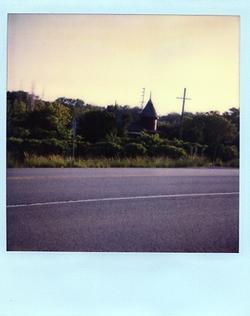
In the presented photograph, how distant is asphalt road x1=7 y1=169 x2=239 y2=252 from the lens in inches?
201

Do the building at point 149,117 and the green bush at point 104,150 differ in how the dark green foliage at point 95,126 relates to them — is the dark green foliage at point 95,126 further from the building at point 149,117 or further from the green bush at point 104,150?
the building at point 149,117

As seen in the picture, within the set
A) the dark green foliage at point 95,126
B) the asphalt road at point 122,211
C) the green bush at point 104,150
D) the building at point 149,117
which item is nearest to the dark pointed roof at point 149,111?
the building at point 149,117

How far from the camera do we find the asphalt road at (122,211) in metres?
5.11

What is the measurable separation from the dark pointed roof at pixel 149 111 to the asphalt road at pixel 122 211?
2.26 feet

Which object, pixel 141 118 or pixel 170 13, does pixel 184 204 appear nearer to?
pixel 141 118

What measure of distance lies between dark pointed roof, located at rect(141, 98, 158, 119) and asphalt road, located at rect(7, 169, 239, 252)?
69 centimetres

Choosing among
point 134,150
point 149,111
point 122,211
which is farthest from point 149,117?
point 122,211

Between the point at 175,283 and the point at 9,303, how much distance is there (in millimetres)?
1596

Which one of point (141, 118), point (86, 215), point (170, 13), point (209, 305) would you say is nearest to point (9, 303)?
point (86, 215)

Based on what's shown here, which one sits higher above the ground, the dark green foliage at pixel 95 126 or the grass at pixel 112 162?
the dark green foliage at pixel 95 126

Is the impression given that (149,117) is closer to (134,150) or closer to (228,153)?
(134,150)

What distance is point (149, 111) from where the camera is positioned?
5473 millimetres

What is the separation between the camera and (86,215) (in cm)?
539

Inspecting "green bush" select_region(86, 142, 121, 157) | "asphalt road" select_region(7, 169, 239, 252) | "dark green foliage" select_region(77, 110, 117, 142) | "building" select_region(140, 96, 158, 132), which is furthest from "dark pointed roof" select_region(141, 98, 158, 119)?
"asphalt road" select_region(7, 169, 239, 252)
